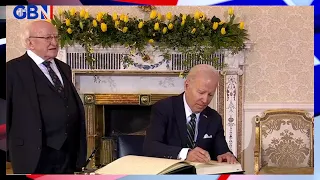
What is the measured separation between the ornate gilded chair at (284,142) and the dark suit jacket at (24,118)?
0.64 meters

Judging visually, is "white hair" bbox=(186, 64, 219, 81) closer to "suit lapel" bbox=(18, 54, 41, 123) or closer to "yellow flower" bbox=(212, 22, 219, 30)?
"yellow flower" bbox=(212, 22, 219, 30)

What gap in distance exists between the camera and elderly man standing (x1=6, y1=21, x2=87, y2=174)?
5.73 feet

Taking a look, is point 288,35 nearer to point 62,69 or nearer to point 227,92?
point 227,92

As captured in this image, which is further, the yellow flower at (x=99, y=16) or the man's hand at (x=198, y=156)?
the yellow flower at (x=99, y=16)

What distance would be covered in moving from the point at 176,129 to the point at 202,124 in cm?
9

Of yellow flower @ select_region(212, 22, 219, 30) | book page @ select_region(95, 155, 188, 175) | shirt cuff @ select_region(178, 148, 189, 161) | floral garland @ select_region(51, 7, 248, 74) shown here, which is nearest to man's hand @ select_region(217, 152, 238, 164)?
shirt cuff @ select_region(178, 148, 189, 161)

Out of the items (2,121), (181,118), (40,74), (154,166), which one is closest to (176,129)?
(181,118)

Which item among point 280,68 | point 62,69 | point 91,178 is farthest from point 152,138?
point 280,68

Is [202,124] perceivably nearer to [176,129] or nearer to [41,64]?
[176,129]

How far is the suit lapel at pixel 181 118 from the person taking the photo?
67.6 inches

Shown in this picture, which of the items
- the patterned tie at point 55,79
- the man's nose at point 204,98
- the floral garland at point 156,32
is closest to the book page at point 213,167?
the man's nose at point 204,98

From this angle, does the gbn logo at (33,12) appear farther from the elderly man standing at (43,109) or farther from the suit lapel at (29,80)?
the suit lapel at (29,80)

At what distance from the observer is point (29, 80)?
68.8 inches

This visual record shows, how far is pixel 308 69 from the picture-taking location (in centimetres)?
178
